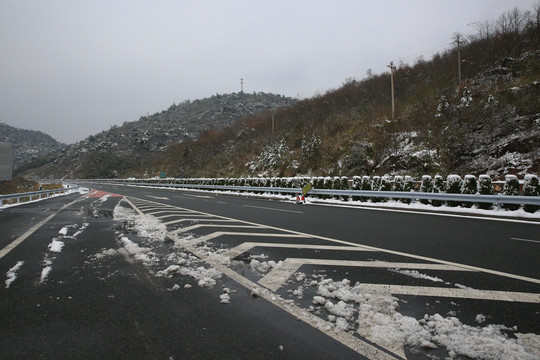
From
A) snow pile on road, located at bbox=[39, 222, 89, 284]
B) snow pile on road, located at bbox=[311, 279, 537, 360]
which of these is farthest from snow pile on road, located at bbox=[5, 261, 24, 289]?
snow pile on road, located at bbox=[311, 279, 537, 360]

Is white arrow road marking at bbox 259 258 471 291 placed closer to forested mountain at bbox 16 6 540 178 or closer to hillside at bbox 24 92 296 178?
forested mountain at bbox 16 6 540 178

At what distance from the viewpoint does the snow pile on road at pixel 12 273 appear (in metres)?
4.15

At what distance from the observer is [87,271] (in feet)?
15.0

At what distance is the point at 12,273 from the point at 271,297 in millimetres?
4234

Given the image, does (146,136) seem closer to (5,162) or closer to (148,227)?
(5,162)

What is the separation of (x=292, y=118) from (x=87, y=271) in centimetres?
4907

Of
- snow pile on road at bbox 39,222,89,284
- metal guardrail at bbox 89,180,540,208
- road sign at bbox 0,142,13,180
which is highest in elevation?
road sign at bbox 0,142,13,180

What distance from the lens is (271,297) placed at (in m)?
3.55

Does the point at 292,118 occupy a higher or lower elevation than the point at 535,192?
higher

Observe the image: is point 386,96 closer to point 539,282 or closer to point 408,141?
point 408,141

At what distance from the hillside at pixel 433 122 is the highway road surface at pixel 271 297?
18.7 metres

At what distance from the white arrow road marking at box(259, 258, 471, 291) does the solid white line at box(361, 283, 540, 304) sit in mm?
868

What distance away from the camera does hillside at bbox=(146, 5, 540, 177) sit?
21703mm

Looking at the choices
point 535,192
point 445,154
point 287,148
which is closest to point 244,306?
point 535,192
